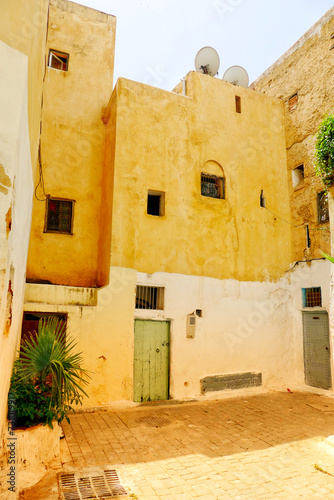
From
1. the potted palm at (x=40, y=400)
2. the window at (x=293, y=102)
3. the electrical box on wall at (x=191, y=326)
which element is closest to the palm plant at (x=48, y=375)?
the potted palm at (x=40, y=400)

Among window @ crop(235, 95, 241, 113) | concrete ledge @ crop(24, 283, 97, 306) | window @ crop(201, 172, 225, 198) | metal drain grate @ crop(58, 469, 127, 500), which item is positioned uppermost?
window @ crop(235, 95, 241, 113)

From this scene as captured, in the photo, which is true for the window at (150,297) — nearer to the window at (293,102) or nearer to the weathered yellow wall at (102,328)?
the weathered yellow wall at (102,328)

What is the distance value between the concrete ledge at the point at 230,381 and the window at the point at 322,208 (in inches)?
198

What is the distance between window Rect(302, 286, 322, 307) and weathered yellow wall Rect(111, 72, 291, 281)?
107 centimetres

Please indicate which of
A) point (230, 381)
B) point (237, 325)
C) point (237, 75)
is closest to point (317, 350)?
point (237, 325)

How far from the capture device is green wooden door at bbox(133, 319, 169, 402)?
882cm

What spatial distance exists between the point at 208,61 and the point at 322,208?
6.35 metres

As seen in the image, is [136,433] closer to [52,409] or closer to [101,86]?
[52,409]

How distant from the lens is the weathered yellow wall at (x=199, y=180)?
9500mm

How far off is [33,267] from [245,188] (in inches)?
266

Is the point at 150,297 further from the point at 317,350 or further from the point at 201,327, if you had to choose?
the point at 317,350

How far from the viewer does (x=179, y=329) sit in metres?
9.41

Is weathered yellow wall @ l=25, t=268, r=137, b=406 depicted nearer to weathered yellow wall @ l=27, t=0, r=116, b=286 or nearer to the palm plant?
weathered yellow wall @ l=27, t=0, r=116, b=286

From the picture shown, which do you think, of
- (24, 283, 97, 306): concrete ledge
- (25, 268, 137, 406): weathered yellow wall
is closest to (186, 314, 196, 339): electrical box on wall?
(25, 268, 137, 406): weathered yellow wall
